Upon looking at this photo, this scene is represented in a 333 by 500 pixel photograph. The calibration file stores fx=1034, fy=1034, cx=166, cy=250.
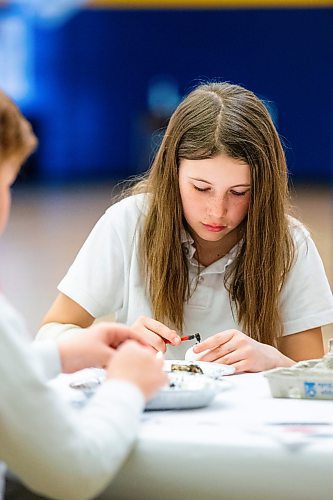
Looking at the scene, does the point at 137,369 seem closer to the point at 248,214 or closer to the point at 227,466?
the point at 227,466

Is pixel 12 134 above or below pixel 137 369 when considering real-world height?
above

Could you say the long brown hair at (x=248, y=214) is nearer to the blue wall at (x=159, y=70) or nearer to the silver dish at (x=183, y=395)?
the silver dish at (x=183, y=395)

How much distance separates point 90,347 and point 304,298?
3.05ft

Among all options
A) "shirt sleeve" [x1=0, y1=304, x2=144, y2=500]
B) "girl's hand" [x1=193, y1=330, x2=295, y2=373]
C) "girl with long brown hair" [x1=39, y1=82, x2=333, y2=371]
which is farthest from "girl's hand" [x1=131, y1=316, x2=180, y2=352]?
"shirt sleeve" [x1=0, y1=304, x2=144, y2=500]

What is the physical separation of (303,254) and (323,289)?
4.0 inches

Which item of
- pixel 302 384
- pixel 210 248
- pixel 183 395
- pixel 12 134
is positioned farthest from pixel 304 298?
pixel 12 134

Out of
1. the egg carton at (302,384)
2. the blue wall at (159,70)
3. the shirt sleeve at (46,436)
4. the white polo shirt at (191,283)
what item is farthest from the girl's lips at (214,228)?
the blue wall at (159,70)

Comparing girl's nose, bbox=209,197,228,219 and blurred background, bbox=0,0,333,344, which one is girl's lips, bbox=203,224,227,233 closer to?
girl's nose, bbox=209,197,228,219

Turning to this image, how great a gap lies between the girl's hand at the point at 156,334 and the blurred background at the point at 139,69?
1409 cm

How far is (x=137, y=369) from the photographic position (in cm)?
156

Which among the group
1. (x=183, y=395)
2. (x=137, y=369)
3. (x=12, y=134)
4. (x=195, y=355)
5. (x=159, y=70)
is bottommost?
(x=159, y=70)

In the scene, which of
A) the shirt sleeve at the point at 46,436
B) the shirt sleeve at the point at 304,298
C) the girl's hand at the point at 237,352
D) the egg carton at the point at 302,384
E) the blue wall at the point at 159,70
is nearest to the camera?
the shirt sleeve at the point at 46,436

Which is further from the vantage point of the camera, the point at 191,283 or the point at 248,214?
the point at 191,283

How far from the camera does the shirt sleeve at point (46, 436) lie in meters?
1.39
